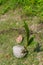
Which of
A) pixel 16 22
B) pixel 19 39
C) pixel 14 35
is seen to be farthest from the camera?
pixel 16 22

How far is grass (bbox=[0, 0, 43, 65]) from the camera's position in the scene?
133 inches

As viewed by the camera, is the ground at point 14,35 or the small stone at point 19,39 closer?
the ground at point 14,35

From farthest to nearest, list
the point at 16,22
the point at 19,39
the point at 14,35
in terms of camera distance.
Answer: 1. the point at 16,22
2. the point at 14,35
3. the point at 19,39

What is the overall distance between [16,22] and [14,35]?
1.12 feet

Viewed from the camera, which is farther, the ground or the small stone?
the small stone

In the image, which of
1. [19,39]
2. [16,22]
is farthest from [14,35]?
[16,22]

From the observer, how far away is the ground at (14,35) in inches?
132

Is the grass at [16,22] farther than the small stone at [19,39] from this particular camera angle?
No

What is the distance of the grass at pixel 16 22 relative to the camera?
338 centimetres

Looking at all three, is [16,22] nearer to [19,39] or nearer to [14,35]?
[14,35]

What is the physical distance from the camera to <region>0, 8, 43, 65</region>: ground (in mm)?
3352

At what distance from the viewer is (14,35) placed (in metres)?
3.79

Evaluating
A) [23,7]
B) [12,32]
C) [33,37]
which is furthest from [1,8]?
[33,37]

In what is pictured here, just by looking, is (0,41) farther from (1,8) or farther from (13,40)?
(1,8)
